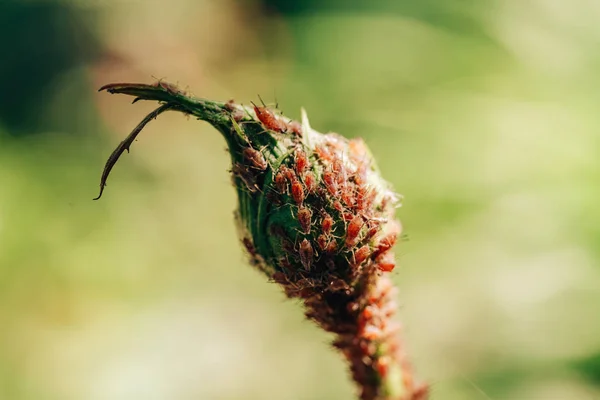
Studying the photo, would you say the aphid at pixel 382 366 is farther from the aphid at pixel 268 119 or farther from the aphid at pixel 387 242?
the aphid at pixel 268 119

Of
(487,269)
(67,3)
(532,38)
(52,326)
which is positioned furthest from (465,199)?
(67,3)

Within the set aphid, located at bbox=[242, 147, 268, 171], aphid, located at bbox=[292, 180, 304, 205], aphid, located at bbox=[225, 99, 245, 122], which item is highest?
aphid, located at bbox=[225, 99, 245, 122]

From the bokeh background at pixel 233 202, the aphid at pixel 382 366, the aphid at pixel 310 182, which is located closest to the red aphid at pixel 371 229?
the aphid at pixel 310 182

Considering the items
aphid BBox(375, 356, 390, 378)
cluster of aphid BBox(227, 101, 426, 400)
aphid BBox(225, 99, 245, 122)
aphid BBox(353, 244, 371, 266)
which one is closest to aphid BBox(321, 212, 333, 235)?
cluster of aphid BBox(227, 101, 426, 400)

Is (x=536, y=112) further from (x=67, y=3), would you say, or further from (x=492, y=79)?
(x=67, y=3)

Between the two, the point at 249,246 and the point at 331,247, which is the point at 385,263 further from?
the point at 249,246

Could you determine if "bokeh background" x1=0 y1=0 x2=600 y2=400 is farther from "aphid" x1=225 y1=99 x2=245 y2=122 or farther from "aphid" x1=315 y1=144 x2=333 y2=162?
"aphid" x1=225 y1=99 x2=245 y2=122
